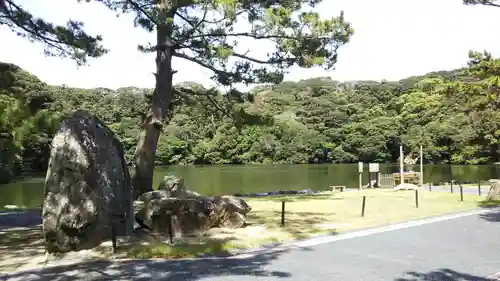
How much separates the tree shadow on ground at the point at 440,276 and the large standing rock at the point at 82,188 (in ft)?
14.3

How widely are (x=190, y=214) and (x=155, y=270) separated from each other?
8.04ft

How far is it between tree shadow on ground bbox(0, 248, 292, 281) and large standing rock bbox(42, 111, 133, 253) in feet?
2.56

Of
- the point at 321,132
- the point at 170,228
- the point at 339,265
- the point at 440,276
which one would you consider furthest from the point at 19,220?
the point at 321,132

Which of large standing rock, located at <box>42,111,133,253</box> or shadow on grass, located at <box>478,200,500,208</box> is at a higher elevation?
large standing rock, located at <box>42,111,133,253</box>

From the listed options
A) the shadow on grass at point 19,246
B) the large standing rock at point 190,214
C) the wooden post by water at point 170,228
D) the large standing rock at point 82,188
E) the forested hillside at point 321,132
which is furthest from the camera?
the forested hillside at point 321,132

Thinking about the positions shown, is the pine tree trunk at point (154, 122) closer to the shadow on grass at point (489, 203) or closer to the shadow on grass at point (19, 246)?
the shadow on grass at point (19, 246)

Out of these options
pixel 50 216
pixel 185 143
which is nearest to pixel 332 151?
pixel 185 143

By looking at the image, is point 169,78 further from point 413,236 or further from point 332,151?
point 332,151

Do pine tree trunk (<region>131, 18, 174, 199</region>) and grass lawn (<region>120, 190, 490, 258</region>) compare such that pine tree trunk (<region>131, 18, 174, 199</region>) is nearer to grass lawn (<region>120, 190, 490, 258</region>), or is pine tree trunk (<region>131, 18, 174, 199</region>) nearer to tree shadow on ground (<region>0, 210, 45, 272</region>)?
tree shadow on ground (<region>0, 210, 45, 272</region>)

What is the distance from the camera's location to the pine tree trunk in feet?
40.3

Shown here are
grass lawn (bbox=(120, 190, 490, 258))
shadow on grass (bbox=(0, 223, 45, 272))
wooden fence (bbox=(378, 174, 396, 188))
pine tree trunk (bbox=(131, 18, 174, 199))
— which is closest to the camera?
shadow on grass (bbox=(0, 223, 45, 272))

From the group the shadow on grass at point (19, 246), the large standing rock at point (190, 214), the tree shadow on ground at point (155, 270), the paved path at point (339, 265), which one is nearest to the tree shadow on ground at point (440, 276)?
the paved path at point (339, 265)

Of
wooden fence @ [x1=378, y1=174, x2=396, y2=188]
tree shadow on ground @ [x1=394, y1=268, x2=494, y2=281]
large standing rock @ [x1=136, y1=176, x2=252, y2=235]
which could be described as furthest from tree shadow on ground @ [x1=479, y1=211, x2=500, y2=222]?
wooden fence @ [x1=378, y1=174, x2=396, y2=188]

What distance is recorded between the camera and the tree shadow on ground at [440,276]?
17.3ft
